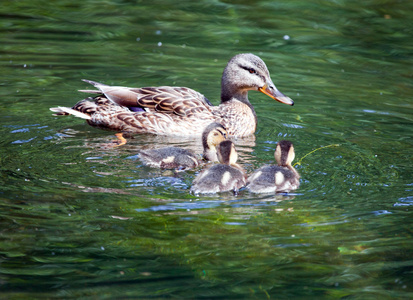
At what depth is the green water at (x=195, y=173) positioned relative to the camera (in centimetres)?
418

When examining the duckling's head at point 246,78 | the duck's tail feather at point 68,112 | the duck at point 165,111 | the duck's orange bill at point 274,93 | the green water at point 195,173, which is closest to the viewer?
the green water at point 195,173

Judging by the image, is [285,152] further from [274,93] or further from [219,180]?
[274,93]

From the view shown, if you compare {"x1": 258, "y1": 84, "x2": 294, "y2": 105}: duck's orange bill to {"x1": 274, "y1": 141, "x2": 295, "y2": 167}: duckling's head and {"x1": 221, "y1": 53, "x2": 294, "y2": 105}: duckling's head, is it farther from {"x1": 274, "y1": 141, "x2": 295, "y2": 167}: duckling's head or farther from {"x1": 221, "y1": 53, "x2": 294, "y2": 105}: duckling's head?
{"x1": 274, "y1": 141, "x2": 295, "y2": 167}: duckling's head

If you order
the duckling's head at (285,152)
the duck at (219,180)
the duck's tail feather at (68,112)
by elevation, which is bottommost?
the duck's tail feather at (68,112)

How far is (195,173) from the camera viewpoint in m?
6.14

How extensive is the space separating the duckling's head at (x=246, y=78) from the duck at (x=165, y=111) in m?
0.01

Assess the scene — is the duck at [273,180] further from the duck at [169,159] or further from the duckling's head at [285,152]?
the duck at [169,159]

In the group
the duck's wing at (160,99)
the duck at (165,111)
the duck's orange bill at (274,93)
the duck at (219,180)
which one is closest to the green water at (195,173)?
the duck at (219,180)

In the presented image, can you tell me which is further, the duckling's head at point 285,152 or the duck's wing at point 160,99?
the duck's wing at point 160,99

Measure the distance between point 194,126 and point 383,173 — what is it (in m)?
2.56

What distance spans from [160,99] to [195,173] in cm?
197

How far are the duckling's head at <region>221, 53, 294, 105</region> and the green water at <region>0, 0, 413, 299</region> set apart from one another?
1.42 ft

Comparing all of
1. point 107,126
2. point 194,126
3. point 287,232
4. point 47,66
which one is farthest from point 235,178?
point 47,66

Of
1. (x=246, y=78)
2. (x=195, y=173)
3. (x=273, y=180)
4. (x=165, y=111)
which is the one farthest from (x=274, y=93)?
(x=273, y=180)
